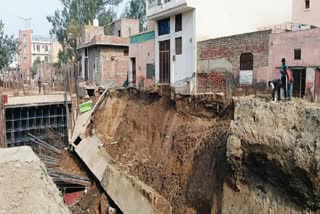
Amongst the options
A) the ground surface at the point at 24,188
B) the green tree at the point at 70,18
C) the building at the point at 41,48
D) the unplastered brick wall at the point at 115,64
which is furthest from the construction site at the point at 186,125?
the building at the point at 41,48

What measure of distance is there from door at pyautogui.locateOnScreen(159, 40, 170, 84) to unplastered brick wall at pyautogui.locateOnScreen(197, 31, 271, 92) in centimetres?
331

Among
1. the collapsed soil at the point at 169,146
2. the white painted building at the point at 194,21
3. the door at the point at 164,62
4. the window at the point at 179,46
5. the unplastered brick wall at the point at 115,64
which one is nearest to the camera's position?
the collapsed soil at the point at 169,146

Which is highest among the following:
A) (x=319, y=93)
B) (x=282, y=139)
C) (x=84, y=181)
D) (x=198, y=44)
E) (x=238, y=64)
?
(x=198, y=44)

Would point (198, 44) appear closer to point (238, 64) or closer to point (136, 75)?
point (238, 64)

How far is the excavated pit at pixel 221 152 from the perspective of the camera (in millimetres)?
8094

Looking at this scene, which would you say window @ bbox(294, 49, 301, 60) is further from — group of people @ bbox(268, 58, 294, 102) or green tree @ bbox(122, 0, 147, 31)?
green tree @ bbox(122, 0, 147, 31)

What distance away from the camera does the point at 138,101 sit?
19.5 m

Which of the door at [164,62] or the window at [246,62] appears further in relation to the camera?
the door at [164,62]

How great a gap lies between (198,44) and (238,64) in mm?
3285

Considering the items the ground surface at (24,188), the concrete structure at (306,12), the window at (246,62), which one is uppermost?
the concrete structure at (306,12)

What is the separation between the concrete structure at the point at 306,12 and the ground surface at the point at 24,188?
64.3ft

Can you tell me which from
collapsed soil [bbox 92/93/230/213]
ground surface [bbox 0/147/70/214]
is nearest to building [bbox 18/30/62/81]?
collapsed soil [bbox 92/93/230/213]

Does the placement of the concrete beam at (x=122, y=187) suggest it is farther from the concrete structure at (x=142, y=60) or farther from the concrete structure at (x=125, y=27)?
the concrete structure at (x=125, y=27)

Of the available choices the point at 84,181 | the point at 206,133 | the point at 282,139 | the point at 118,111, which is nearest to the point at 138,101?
the point at 118,111
